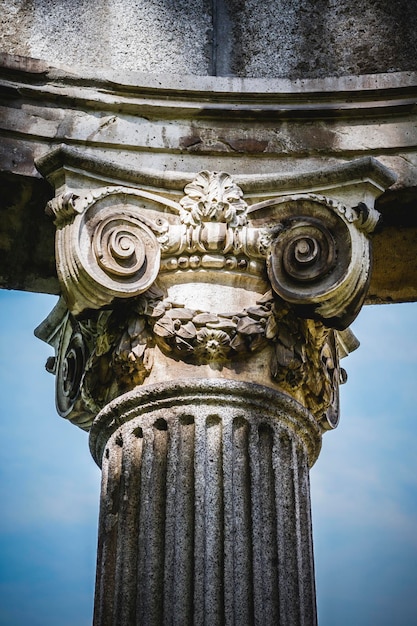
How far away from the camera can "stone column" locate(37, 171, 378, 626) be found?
7.33 m

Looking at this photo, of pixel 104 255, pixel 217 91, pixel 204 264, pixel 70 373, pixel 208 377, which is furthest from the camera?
pixel 70 373

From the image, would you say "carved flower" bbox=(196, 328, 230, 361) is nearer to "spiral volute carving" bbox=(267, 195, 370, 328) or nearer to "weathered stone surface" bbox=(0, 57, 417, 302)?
"spiral volute carving" bbox=(267, 195, 370, 328)

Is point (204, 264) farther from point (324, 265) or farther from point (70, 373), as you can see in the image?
point (70, 373)

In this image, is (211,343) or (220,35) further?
(220,35)

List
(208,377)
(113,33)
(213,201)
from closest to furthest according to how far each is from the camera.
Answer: (208,377)
(213,201)
(113,33)

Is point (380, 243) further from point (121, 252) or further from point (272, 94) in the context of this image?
point (121, 252)

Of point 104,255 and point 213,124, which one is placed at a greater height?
point 213,124

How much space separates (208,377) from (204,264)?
0.86 metres

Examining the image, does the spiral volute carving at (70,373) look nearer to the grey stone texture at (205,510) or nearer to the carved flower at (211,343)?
the grey stone texture at (205,510)

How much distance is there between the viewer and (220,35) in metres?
10.2

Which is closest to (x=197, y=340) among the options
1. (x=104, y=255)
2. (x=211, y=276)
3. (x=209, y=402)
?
A: (x=209, y=402)

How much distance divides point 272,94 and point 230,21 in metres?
1.49

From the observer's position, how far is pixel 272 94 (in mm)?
9172

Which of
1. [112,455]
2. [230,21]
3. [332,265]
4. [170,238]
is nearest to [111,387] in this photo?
[112,455]
